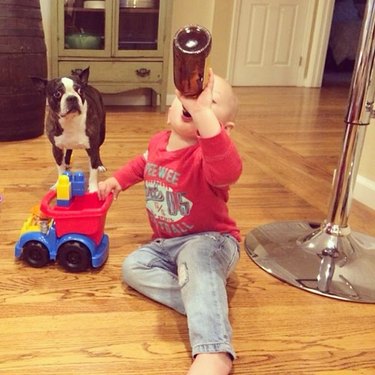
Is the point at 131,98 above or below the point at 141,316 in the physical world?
below

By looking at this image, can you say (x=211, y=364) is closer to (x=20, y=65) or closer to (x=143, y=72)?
(x=20, y=65)

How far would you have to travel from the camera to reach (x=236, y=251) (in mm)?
1096

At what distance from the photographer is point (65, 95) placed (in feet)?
4.75

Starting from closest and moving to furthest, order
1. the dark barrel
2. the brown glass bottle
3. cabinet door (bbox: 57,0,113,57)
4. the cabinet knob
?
the brown glass bottle, the dark barrel, cabinet door (bbox: 57,0,113,57), the cabinet knob

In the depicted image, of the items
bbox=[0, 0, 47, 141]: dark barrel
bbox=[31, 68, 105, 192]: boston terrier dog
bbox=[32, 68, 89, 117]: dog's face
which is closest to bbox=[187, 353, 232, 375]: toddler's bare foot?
bbox=[31, 68, 105, 192]: boston terrier dog

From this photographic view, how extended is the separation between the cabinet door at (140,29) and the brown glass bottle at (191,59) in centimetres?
206

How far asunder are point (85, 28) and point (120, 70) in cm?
28

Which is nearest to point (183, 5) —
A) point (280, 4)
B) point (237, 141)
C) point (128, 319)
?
point (237, 141)

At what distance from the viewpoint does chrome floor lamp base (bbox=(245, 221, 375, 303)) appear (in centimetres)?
119

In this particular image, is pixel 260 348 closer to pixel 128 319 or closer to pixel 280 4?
pixel 128 319

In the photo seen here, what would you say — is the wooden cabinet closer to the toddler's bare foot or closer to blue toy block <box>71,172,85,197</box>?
blue toy block <box>71,172,85,197</box>

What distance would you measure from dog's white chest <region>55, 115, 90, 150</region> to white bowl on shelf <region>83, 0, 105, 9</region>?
146 centimetres

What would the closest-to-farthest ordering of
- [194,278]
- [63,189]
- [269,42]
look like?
[194,278], [63,189], [269,42]

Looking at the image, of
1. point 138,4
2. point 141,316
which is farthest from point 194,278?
point 138,4
